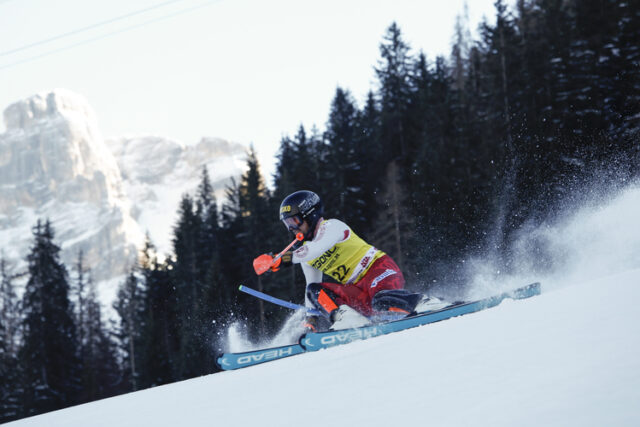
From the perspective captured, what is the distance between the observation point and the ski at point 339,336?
5211 millimetres

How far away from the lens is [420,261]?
81.3 ft

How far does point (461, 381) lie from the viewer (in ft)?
8.15

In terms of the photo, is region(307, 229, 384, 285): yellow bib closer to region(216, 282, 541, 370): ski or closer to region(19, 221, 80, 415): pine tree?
region(216, 282, 541, 370): ski

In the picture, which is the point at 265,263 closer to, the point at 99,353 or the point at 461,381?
the point at 461,381

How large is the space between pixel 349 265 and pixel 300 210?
0.89m

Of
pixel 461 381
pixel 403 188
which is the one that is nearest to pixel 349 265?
pixel 461 381

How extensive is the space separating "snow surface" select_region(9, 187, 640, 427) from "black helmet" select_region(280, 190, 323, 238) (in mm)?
2331

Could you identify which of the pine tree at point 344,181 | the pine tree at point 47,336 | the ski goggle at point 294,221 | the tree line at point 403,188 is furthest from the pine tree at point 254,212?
the ski goggle at point 294,221

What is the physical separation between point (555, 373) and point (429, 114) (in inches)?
1417

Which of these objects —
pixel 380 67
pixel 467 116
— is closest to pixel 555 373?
pixel 467 116

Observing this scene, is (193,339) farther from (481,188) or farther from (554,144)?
(554,144)

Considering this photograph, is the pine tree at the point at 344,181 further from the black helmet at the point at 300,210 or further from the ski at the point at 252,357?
the ski at the point at 252,357

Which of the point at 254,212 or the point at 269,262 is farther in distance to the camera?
the point at 254,212

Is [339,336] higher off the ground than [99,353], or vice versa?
[99,353]
